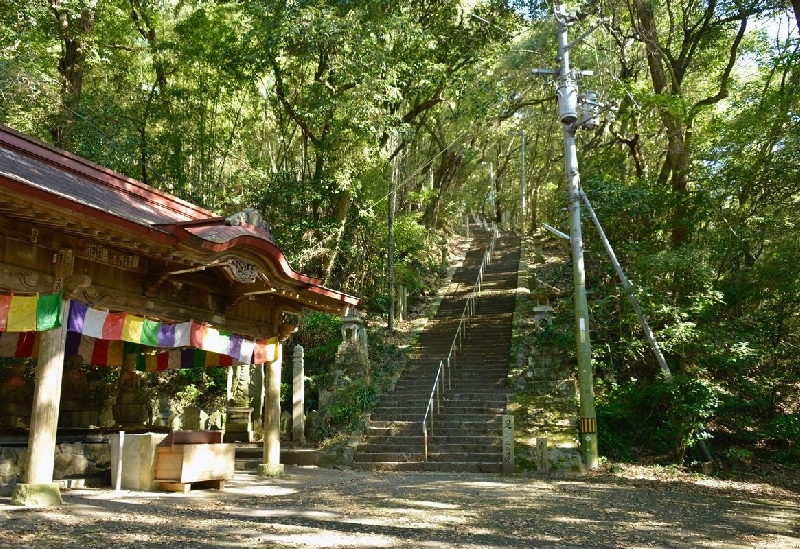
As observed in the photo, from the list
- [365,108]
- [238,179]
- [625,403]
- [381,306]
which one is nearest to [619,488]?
[625,403]

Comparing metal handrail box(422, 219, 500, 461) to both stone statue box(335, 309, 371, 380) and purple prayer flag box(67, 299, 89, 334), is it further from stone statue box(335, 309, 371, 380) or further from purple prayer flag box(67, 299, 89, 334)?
purple prayer flag box(67, 299, 89, 334)

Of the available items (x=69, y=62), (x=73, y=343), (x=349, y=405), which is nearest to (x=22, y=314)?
(x=73, y=343)

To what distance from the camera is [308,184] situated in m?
16.9

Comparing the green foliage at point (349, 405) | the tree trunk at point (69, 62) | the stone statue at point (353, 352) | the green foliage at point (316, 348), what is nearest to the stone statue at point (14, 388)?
the tree trunk at point (69, 62)

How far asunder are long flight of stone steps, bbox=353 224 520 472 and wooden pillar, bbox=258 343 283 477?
8.00 feet

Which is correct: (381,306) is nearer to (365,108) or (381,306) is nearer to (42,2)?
(365,108)

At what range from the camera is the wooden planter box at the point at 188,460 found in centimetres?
808

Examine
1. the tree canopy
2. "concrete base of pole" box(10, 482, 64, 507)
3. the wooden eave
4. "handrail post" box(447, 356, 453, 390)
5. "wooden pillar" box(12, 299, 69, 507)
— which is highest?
the tree canopy

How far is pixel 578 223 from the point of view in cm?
1249

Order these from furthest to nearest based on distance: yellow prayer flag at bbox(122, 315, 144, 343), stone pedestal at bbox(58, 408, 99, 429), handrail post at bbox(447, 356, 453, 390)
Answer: handrail post at bbox(447, 356, 453, 390)
stone pedestal at bbox(58, 408, 99, 429)
yellow prayer flag at bbox(122, 315, 144, 343)

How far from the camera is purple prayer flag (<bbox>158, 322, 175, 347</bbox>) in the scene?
27.9ft

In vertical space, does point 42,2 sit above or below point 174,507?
above

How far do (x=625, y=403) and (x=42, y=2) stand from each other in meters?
15.4

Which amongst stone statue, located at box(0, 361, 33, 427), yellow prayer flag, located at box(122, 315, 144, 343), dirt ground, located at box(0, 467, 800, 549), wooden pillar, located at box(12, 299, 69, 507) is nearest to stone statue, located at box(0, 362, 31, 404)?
stone statue, located at box(0, 361, 33, 427)
